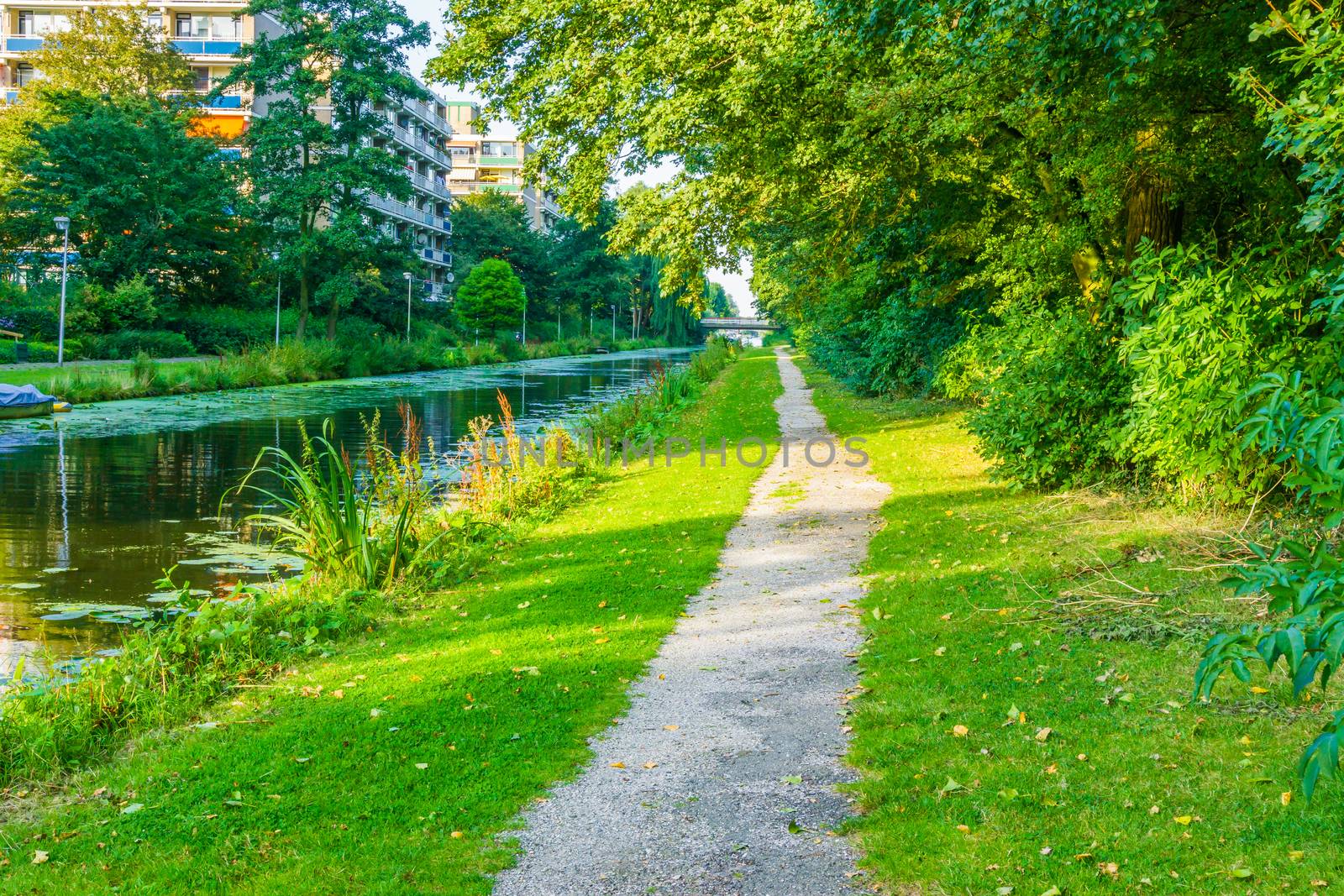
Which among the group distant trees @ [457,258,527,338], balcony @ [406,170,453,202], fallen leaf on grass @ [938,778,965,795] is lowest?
fallen leaf on grass @ [938,778,965,795]

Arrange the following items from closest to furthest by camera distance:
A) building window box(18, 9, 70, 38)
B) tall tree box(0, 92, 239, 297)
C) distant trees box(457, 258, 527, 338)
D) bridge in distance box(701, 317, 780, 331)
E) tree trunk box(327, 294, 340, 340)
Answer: tall tree box(0, 92, 239, 297) < tree trunk box(327, 294, 340, 340) < building window box(18, 9, 70, 38) < distant trees box(457, 258, 527, 338) < bridge in distance box(701, 317, 780, 331)

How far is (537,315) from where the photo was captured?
10175 cm

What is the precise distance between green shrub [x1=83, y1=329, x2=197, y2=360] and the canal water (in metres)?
7.36

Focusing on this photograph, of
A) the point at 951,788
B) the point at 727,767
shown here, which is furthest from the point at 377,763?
the point at 951,788

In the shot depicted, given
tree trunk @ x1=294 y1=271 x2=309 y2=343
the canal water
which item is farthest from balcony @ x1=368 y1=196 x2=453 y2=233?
the canal water

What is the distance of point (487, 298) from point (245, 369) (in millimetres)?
38739

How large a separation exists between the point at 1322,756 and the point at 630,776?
12.0ft

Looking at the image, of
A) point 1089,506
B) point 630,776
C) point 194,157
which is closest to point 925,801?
point 630,776

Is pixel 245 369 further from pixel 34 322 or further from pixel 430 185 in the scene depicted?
pixel 430 185

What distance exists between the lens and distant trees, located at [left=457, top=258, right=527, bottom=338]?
79312mm

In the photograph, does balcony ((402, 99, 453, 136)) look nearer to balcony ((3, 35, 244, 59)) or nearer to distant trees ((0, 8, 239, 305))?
balcony ((3, 35, 244, 59))

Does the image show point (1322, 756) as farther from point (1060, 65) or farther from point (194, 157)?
point (194, 157)

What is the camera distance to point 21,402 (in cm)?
2698

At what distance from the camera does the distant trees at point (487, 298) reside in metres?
79.3
